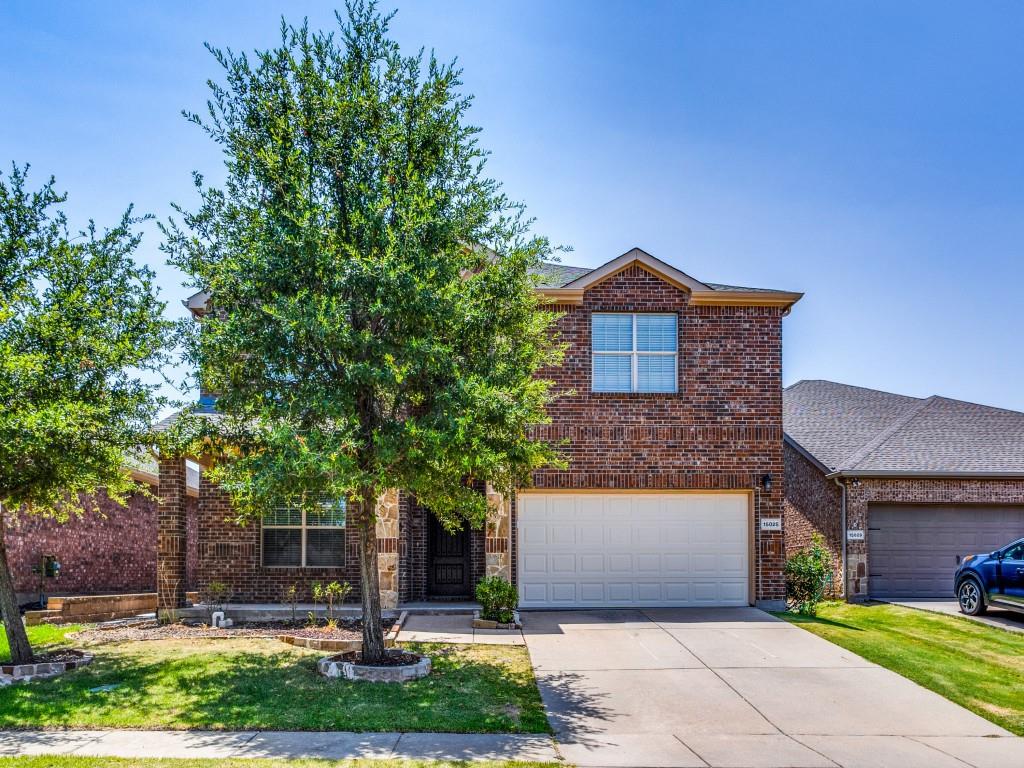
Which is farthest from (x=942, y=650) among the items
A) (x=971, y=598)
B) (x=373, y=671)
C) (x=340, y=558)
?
(x=340, y=558)

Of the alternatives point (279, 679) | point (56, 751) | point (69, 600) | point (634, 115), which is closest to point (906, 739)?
point (279, 679)

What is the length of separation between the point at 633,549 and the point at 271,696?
26.6ft

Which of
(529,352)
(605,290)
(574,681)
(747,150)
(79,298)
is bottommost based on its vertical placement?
(574,681)

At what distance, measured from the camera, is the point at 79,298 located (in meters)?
10.6

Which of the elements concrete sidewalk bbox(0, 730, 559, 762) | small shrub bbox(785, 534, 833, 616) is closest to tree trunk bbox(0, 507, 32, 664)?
concrete sidewalk bbox(0, 730, 559, 762)

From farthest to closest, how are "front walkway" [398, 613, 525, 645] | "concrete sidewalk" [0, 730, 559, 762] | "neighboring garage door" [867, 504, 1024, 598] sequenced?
"neighboring garage door" [867, 504, 1024, 598] → "front walkway" [398, 613, 525, 645] → "concrete sidewalk" [0, 730, 559, 762]

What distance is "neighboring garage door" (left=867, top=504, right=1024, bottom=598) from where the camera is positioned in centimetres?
1802

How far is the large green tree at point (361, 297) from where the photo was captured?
31.0ft

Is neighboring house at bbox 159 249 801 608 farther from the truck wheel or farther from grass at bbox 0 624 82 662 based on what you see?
the truck wheel

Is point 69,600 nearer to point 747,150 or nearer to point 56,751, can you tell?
point 56,751

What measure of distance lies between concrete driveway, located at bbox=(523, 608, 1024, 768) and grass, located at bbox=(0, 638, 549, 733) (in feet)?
1.90

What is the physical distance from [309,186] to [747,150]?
27.3 feet

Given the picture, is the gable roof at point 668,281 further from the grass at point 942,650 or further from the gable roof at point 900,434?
the grass at point 942,650

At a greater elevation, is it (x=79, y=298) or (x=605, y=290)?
(x=605, y=290)
